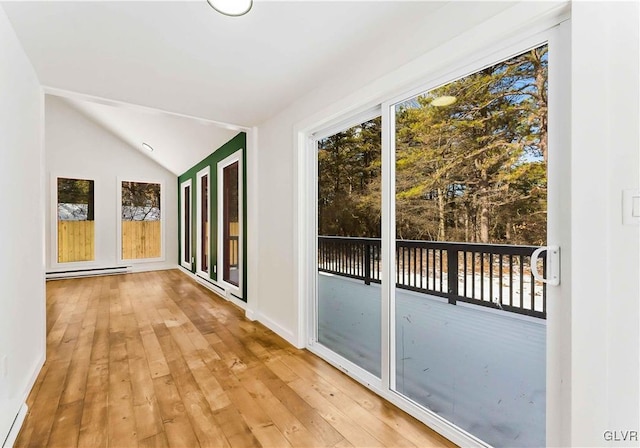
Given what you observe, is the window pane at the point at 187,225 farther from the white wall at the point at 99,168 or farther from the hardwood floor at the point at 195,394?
the hardwood floor at the point at 195,394

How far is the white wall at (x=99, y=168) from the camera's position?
19.3 ft

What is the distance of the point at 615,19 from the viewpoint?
1.04 meters

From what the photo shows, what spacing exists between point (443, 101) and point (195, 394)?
94.6 inches

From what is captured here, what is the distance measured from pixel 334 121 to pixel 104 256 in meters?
6.48

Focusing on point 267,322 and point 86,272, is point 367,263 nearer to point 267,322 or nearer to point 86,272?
point 267,322

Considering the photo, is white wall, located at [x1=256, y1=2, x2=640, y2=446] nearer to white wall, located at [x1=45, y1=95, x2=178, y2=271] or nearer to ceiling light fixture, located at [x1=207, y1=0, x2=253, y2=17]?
ceiling light fixture, located at [x1=207, y1=0, x2=253, y2=17]

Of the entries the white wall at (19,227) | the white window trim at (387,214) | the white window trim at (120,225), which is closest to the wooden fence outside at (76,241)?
the white window trim at (120,225)

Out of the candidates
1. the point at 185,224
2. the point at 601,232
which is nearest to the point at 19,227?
the point at 601,232

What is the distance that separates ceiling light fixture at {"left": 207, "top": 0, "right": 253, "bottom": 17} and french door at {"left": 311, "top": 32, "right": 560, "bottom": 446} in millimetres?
967

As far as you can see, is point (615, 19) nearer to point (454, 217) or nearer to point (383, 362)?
point (454, 217)

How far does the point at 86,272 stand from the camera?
6148mm

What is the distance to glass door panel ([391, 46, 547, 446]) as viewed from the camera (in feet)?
4.32

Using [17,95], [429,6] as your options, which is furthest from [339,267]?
[17,95]

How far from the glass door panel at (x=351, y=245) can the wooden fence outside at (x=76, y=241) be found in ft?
20.0
